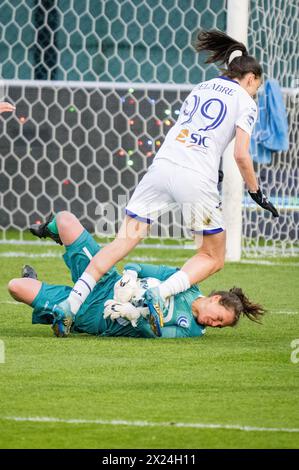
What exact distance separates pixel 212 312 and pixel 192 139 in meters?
0.95

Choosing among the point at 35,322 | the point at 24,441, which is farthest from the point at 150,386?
the point at 35,322

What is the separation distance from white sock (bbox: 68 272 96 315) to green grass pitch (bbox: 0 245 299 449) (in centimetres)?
19

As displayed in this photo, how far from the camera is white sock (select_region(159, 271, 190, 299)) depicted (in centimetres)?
619

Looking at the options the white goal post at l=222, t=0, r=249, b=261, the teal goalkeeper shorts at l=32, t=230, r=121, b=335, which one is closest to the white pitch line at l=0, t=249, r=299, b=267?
the white goal post at l=222, t=0, r=249, b=261

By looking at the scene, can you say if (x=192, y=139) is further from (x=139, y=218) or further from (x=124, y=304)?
(x=124, y=304)

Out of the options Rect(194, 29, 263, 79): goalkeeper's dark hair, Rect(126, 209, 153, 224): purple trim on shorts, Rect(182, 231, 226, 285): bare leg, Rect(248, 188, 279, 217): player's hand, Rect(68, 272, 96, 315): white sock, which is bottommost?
Rect(68, 272, 96, 315): white sock

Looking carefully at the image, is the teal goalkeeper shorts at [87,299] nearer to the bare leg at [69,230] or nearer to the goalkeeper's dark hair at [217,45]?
the bare leg at [69,230]

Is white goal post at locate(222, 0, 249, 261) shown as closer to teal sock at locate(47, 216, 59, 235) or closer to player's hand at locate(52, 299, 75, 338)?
teal sock at locate(47, 216, 59, 235)

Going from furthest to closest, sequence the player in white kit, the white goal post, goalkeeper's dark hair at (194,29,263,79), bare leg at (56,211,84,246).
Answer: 1. the white goal post
2. goalkeeper's dark hair at (194,29,263,79)
3. bare leg at (56,211,84,246)
4. the player in white kit

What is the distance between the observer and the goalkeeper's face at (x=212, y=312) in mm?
6223

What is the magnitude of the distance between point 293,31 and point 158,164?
18.0 feet

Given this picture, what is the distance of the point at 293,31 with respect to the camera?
11.6 meters

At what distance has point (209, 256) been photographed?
654cm

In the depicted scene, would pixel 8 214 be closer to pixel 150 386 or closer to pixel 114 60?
pixel 114 60
